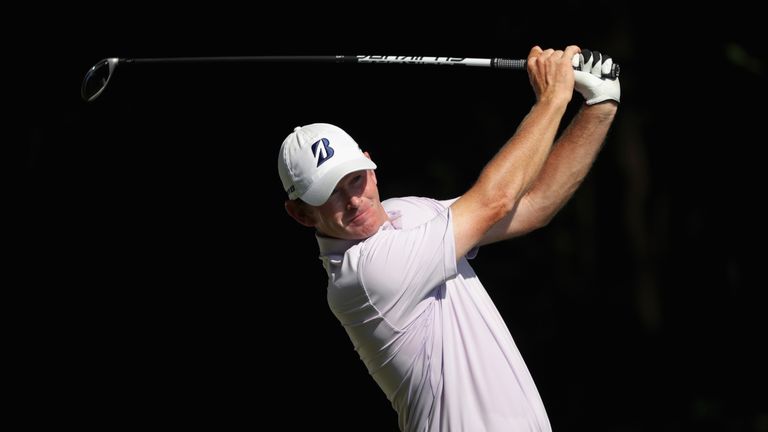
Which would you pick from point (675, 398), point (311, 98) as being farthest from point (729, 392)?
point (311, 98)

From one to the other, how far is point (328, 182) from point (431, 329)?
0.45 m

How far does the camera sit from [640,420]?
23.6 ft

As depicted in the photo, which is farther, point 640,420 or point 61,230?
point 640,420

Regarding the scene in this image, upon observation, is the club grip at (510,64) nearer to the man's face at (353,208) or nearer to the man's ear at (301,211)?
the man's face at (353,208)

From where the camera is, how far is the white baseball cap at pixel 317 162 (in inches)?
118

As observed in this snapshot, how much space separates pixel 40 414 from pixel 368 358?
3829 mm

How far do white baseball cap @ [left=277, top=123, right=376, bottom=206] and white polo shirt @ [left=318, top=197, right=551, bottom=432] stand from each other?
0.16m

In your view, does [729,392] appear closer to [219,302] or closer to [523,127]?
[219,302]

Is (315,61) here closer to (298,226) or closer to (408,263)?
(408,263)

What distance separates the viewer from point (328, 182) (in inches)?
118

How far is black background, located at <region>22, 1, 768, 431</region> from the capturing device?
649cm

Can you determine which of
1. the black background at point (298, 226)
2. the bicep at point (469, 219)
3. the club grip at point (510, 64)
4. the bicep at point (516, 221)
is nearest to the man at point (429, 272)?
the bicep at point (469, 219)

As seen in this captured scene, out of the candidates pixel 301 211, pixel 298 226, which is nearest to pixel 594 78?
pixel 301 211

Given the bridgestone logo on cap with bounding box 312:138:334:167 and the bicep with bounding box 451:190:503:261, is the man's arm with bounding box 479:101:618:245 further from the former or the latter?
the bridgestone logo on cap with bounding box 312:138:334:167
